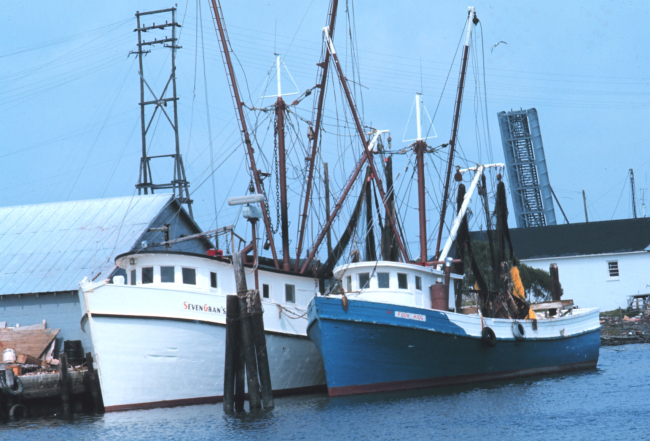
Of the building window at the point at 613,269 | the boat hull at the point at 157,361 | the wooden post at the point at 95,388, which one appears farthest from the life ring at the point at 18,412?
the building window at the point at 613,269

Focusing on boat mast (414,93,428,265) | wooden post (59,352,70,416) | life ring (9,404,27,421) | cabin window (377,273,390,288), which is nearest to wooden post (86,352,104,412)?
wooden post (59,352,70,416)

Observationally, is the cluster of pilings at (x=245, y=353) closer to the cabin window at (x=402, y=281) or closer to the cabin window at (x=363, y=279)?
the cabin window at (x=363, y=279)

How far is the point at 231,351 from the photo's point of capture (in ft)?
78.8

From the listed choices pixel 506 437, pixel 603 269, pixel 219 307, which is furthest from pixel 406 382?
pixel 603 269

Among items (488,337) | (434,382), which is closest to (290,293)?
(434,382)

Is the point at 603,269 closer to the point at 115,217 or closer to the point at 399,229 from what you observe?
the point at 399,229

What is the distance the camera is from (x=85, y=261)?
33.2 metres

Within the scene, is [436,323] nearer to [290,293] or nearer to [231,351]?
[290,293]

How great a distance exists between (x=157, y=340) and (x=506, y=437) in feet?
37.0

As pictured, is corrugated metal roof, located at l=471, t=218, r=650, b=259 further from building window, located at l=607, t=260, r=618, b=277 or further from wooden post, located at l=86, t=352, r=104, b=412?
wooden post, located at l=86, t=352, r=104, b=412

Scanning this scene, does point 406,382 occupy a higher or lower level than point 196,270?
lower

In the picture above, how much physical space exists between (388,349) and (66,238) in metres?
15.9

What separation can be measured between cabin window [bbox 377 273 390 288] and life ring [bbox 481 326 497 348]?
370cm

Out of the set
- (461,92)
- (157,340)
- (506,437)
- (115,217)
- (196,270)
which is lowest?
(506,437)
